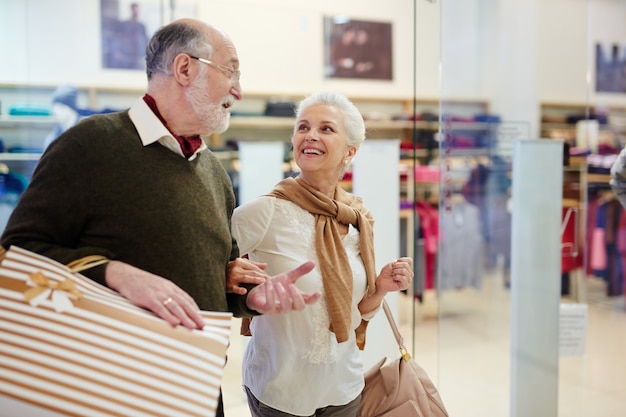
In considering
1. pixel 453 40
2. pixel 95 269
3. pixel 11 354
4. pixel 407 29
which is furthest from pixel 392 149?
pixel 407 29

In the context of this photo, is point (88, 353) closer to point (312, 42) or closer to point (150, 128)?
point (150, 128)

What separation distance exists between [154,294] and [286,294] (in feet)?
0.92

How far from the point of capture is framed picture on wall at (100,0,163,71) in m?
4.19

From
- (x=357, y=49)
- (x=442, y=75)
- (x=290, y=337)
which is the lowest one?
(x=290, y=337)

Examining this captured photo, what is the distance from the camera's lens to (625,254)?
5367mm

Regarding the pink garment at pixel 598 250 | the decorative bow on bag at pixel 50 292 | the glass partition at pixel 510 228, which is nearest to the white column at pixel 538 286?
the glass partition at pixel 510 228

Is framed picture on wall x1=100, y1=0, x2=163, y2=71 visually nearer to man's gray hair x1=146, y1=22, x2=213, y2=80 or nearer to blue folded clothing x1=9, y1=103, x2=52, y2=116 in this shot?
blue folded clothing x1=9, y1=103, x2=52, y2=116

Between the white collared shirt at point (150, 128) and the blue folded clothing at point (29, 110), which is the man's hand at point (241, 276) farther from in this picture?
the blue folded clothing at point (29, 110)

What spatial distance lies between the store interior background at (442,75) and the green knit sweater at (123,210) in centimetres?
91

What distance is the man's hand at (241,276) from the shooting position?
1.41 metres

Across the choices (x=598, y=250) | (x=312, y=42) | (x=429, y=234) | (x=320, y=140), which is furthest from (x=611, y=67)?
(x=320, y=140)

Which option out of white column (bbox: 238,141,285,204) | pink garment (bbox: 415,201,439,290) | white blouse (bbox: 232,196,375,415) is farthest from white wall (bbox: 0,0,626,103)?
pink garment (bbox: 415,201,439,290)

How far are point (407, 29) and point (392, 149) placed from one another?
3.89 meters

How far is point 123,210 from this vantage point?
123 cm
